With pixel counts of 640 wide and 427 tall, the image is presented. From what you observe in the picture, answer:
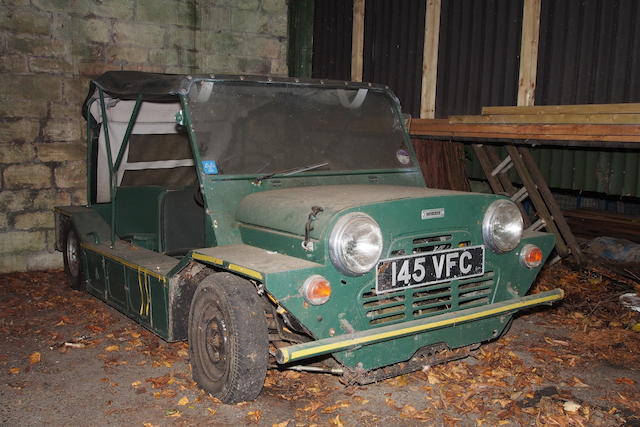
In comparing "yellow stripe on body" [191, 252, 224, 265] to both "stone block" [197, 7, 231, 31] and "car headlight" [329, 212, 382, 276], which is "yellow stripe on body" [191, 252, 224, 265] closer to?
"car headlight" [329, 212, 382, 276]

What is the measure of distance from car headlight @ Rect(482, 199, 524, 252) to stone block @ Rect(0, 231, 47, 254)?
566 cm

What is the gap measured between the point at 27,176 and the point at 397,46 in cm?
478

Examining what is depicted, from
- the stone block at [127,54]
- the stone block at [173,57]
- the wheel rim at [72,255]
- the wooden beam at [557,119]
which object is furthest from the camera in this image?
the stone block at [173,57]

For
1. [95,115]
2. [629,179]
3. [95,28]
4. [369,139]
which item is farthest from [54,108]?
[629,179]

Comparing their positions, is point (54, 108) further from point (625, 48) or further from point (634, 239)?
point (634, 239)

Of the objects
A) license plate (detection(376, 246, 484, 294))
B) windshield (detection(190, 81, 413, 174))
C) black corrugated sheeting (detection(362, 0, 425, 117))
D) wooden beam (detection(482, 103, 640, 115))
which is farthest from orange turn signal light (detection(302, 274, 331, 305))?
black corrugated sheeting (detection(362, 0, 425, 117))

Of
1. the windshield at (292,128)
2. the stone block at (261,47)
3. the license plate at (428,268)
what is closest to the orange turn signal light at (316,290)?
the license plate at (428,268)

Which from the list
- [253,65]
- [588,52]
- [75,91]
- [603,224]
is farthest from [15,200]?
[603,224]

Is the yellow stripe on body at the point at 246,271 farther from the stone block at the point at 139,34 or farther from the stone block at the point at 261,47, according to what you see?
the stone block at the point at 261,47

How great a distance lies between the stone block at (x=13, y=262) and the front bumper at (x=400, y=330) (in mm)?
5341

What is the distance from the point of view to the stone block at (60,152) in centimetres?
725

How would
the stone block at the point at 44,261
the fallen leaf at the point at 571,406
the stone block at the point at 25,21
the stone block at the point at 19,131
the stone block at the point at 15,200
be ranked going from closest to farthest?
1. the fallen leaf at the point at 571,406
2. the stone block at the point at 25,21
3. the stone block at the point at 19,131
4. the stone block at the point at 15,200
5. the stone block at the point at 44,261

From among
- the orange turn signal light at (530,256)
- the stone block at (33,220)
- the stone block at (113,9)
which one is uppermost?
the stone block at (113,9)

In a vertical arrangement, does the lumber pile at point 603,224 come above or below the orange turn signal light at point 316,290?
below
